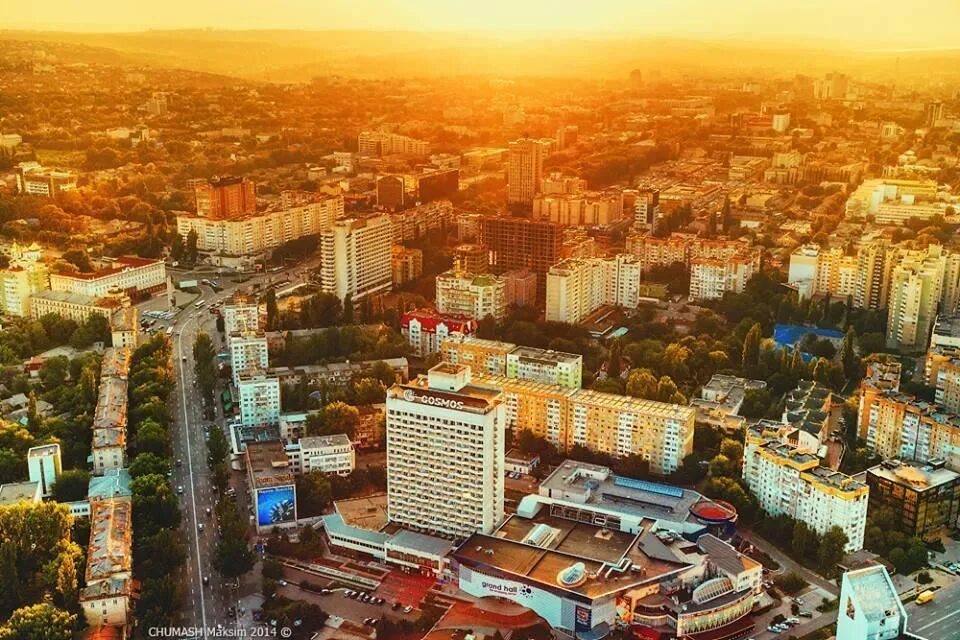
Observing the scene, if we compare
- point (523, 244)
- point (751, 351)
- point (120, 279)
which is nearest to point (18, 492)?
point (120, 279)

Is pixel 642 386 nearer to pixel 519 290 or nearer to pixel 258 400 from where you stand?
pixel 519 290

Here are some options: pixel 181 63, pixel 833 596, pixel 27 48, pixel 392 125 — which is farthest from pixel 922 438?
pixel 181 63

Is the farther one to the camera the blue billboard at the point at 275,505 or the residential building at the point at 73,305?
the residential building at the point at 73,305

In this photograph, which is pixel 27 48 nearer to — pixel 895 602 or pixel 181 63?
pixel 181 63

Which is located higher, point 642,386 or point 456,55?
point 456,55

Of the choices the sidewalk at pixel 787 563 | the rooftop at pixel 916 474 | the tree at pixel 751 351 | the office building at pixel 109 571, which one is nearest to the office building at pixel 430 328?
the tree at pixel 751 351

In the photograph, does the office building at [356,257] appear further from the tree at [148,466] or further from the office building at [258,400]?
the tree at [148,466]

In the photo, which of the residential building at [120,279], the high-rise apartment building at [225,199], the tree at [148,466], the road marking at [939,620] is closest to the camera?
the road marking at [939,620]
